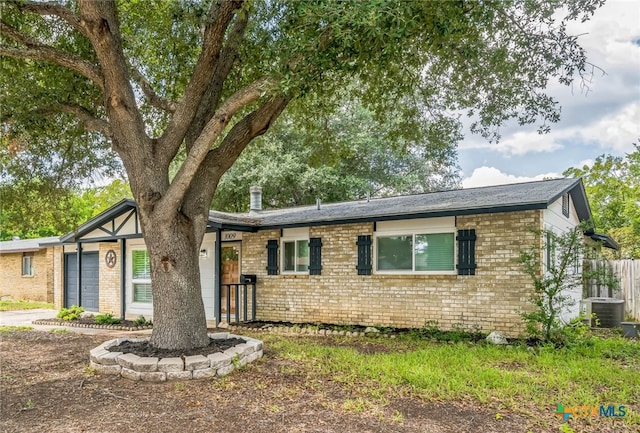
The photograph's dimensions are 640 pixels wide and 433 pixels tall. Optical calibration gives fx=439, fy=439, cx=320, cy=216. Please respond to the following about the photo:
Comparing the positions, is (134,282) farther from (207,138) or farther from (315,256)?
(207,138)

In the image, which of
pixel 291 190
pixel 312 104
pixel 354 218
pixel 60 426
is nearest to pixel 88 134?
pixel 312 104

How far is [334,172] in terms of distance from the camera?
20016 millimetres

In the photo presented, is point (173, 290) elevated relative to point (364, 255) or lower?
lower

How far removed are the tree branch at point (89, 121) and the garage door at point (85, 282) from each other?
8273mm

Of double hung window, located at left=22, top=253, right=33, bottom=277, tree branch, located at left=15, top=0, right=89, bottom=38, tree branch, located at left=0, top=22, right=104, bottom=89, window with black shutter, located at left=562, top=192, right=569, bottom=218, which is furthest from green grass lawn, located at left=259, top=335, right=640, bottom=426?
double hung window, located at left=22, top=253, right=33, bottom=277

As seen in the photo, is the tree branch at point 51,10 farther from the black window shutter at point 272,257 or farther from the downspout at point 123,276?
the downspout at point 123,276

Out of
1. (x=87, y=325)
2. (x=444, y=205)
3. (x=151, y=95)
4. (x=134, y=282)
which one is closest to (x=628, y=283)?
(x=444, y=205)

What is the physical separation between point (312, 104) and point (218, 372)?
580 cm

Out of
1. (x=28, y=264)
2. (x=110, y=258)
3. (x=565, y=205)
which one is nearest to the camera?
(x=565, y=205)

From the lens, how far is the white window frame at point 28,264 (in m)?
19.5

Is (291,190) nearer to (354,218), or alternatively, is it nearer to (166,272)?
(354,218)

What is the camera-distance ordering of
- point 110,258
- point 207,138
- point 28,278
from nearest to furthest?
point 207,138
point 110,258
point 28,278

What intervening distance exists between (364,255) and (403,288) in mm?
1093

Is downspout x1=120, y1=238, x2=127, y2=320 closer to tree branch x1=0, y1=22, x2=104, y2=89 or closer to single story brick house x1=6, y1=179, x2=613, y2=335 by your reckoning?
single story brick house x1=6, y1=179, x2=613, y2=335
